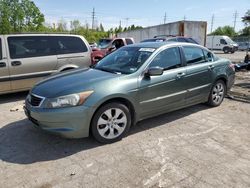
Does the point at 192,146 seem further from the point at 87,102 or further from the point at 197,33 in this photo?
the point at 197,33

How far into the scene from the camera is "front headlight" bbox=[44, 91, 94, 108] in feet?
11.6

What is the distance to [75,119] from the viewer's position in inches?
140

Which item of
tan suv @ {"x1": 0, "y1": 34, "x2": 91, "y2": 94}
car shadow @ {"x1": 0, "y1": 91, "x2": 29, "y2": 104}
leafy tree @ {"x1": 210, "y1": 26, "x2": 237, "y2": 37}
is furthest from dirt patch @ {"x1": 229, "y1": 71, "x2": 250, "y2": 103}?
leafy tree @ {"x1": 210, "y1": 26, "x2": 237, "y2": 37}

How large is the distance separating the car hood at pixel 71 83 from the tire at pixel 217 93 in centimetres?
270

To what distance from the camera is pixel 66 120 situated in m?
3.53

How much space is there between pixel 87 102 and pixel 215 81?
10.9 ft

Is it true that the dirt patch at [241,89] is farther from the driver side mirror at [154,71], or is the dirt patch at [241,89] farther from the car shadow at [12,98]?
the car shadow at [12,98]

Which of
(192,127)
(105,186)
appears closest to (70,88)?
(105,186)

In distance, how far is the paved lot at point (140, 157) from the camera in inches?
118

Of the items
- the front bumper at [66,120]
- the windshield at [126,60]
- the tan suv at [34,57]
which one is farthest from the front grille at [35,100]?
the tan suv at [34,57]

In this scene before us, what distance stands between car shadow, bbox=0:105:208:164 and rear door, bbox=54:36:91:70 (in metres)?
2.53

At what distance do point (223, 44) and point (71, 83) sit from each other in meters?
31.3

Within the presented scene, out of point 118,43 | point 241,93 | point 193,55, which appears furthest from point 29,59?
point 118,43

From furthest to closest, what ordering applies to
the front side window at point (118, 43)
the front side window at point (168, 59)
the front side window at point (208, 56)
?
the front side window at point (118, 43) → the front side window at point (208, 56) → the front side window at point (168, 59)
